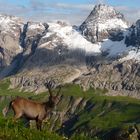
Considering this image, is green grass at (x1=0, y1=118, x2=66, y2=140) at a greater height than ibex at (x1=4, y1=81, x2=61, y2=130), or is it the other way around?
green grass at (x1=0, y1=118, x2=66, y2=140)

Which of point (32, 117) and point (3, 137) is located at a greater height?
point (3, 137)

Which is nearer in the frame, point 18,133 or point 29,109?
point 18,133

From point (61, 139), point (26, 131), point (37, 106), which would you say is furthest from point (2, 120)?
point (37, 106)

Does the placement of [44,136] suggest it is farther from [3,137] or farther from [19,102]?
[19,102]

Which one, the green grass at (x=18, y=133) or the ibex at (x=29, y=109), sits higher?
the green grass at (x=18, y=133)

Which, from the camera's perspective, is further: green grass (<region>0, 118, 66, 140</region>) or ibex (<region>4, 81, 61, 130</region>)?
ibex (<region>4, 81, 61, 130</region>)

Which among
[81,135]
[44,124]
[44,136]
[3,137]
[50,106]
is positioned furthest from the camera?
[50,106]

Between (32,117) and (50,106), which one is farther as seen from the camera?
(50,106)

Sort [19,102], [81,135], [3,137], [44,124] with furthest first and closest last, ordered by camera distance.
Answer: [19,102] < [44,124] < [81,135] < [3,137]

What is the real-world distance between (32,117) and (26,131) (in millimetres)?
5785

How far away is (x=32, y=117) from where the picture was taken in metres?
24.6

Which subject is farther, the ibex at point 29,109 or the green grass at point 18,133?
the ibex at point 29,109

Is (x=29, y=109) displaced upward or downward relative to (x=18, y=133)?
downward

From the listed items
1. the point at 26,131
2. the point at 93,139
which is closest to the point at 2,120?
the point at 26,131
